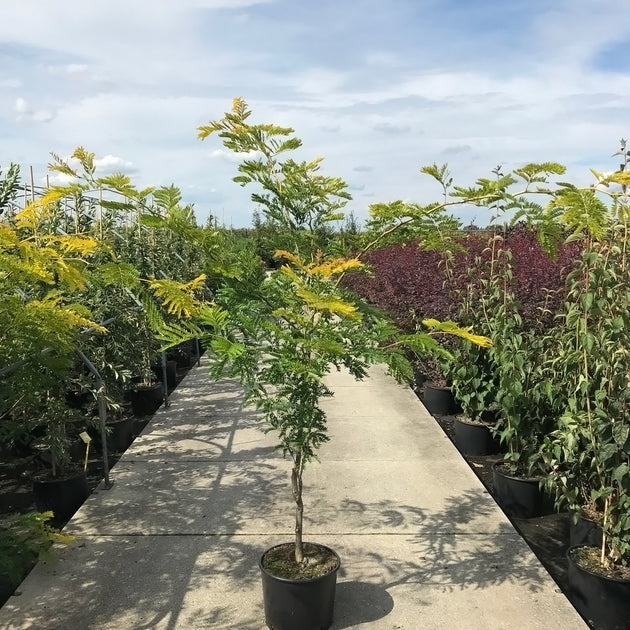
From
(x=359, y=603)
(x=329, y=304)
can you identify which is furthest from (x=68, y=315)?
(x=359, y=603)

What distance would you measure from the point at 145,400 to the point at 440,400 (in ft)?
10.8

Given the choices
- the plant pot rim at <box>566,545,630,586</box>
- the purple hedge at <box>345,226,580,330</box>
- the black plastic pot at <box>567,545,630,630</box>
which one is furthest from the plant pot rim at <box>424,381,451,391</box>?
the black plastic pot at <box>567,545,630,630</box>

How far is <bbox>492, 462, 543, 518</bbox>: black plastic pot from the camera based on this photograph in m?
4.29

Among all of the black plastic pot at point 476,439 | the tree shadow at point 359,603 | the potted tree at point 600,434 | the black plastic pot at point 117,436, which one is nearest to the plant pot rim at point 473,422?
the black plastic pot at point 476,439

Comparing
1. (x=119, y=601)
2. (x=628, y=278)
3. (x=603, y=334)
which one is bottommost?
(x=119, y=601)

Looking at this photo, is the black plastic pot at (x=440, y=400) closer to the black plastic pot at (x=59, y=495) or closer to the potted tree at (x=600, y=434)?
the potted tree at (x=600, y=434)

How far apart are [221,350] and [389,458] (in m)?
3.19

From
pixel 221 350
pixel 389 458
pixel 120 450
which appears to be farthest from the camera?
pixel 120 450

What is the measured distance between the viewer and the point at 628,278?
3.47 metres

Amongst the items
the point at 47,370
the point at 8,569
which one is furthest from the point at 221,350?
the point at 47,370

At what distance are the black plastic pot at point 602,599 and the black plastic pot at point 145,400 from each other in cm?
482

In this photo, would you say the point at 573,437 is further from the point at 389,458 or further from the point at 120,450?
the point at 120,450

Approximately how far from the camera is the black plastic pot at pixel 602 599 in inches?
121

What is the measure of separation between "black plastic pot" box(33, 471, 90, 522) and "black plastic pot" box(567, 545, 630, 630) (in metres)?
3.32
